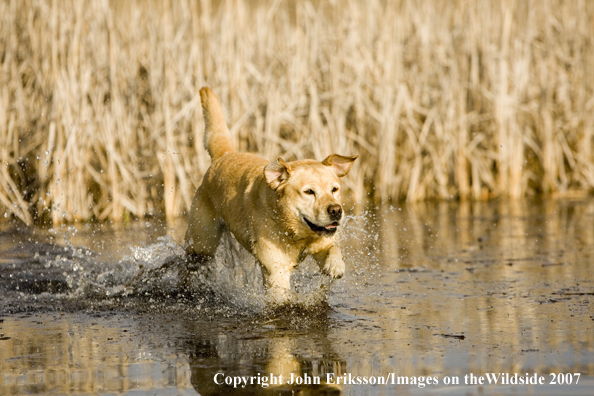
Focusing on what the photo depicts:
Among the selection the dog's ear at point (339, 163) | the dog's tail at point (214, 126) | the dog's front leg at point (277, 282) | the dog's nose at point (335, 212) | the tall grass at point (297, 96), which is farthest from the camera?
the tall grass at point (297, 96)

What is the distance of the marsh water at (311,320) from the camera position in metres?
3.26

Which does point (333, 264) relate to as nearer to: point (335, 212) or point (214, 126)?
point (335, 212)

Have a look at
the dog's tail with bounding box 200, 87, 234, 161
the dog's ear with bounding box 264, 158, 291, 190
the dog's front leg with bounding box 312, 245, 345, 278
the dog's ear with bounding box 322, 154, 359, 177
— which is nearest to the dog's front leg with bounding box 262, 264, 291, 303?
the dog's front leg with bounding box 312, 245, 345, 278

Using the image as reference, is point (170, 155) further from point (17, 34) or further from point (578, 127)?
point (578, 127)

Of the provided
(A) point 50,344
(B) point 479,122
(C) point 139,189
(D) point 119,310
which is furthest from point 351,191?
(A) point 50,344

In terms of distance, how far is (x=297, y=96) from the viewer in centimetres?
949

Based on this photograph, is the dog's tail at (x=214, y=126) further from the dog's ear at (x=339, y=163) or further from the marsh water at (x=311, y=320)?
the dog's ear at (x=339, y=163)

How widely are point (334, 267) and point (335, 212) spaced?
1.17ft

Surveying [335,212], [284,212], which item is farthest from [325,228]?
[284,212]

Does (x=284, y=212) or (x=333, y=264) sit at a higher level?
(x=284, y=212)

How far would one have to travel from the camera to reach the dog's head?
4.34 metres

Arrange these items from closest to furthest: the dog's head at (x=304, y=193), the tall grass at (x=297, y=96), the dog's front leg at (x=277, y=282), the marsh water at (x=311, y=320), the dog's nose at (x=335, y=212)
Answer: the marsh water at (x=311, y=320) → the dog's nose at (x=335, y=212) → the dog's head at (x=304, y=193) → the dog's front leg at (x=277, y=282) → the tall grass at (x=297, y=96)

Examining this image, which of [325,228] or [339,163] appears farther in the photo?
[339,163]

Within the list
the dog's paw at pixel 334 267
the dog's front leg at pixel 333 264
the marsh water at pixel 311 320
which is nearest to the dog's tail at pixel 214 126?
the marsh water at pixel 311 320
